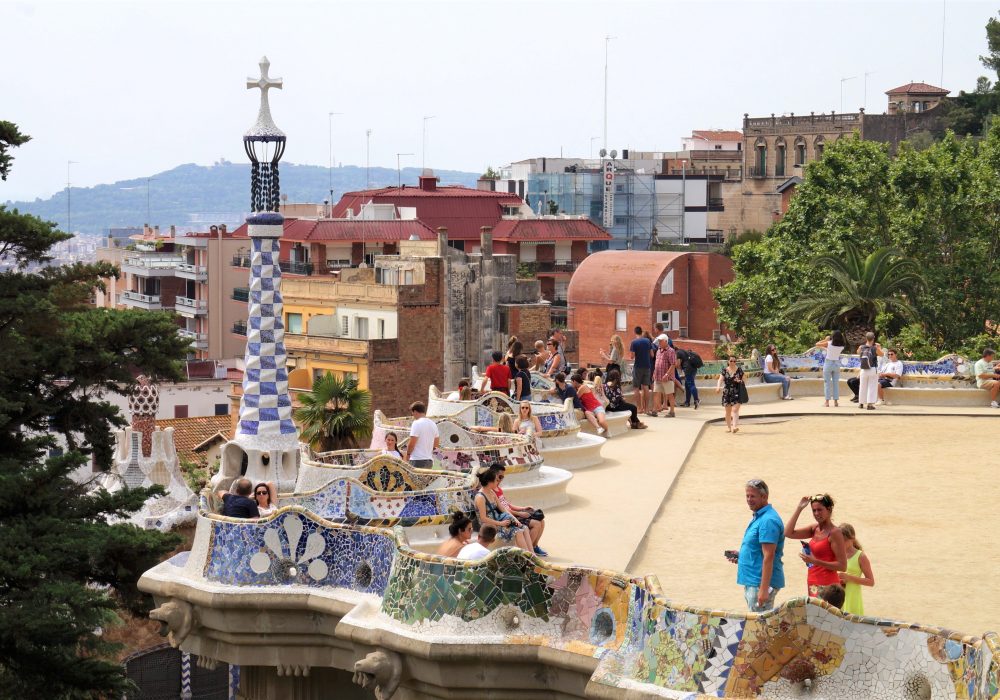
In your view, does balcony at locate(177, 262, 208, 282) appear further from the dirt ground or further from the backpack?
the dirt ground

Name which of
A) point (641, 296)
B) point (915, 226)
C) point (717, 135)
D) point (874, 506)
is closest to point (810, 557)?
point (874, 506)

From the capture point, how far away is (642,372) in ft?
82.0

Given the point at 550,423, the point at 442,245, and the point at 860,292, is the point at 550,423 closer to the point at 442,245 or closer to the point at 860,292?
the point at 860,292

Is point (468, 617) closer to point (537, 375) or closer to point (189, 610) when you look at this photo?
point (189, 610)

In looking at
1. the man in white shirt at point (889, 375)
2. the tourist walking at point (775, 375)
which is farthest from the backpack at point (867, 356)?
the tourist walking at point (775, 375)

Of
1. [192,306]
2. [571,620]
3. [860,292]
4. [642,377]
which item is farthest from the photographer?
[192,306]

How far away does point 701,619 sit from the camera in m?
8.98

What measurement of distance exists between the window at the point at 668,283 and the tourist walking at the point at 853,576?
63.3m

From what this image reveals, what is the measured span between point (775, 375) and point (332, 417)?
38.5ft

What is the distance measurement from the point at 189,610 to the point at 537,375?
10978 mm

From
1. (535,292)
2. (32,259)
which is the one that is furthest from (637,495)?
(535,292)

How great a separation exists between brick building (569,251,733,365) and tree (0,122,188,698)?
2221 inches

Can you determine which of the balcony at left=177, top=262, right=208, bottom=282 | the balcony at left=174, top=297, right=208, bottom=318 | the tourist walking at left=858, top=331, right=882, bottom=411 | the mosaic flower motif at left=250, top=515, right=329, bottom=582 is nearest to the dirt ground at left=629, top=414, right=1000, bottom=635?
the tourist walking at left=858, top=331, right=882, bottom=411

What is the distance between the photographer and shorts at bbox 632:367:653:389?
2496 cm
